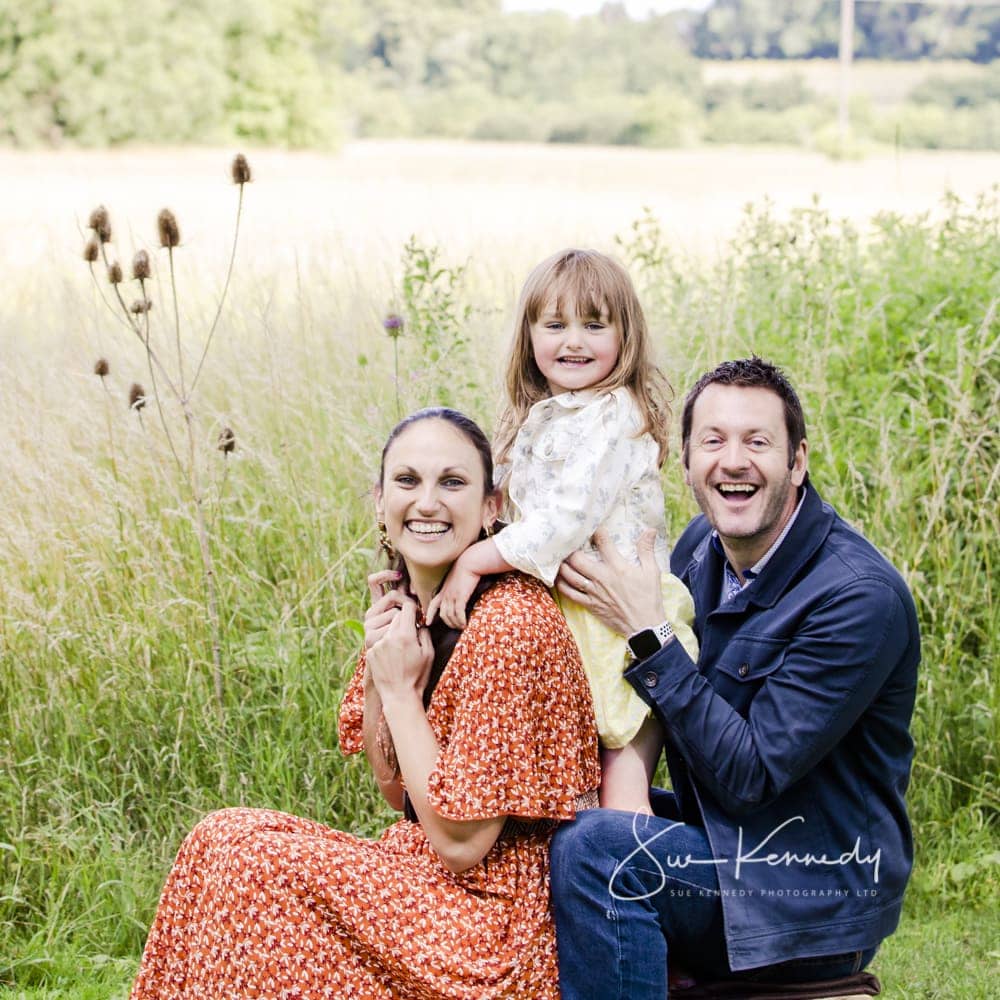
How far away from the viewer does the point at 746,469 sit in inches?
102

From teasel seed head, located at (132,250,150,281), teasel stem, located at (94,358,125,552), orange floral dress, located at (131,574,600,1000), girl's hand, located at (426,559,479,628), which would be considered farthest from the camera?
teasel stem, located at (94,358,125,552)

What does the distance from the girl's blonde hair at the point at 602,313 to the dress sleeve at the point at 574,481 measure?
0.06 m

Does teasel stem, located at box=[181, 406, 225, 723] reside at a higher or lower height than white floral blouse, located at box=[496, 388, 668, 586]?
lower

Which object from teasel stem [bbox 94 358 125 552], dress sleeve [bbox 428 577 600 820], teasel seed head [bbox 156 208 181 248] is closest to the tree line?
teasel stem [bbox 94 358 125 552]

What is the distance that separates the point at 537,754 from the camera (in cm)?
249

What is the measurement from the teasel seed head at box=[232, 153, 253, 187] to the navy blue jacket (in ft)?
6.27

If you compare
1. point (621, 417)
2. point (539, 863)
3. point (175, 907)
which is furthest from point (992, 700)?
point (175, 907)

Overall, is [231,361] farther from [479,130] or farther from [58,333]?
[479,130]

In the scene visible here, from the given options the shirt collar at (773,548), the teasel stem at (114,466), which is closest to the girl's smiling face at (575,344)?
the shirt collar at (773,548)

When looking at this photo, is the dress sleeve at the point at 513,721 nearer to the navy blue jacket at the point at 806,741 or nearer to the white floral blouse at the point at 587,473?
the navy blue jacket at the point at 806,741

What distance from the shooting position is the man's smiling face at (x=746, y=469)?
2.60m

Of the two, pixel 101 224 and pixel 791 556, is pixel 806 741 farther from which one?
pixel 101 224

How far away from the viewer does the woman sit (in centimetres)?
239

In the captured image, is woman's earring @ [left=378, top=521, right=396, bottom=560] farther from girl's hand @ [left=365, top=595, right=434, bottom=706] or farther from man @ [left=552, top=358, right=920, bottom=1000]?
man @ [left=552, top=358, right=920, bottom=1000]
